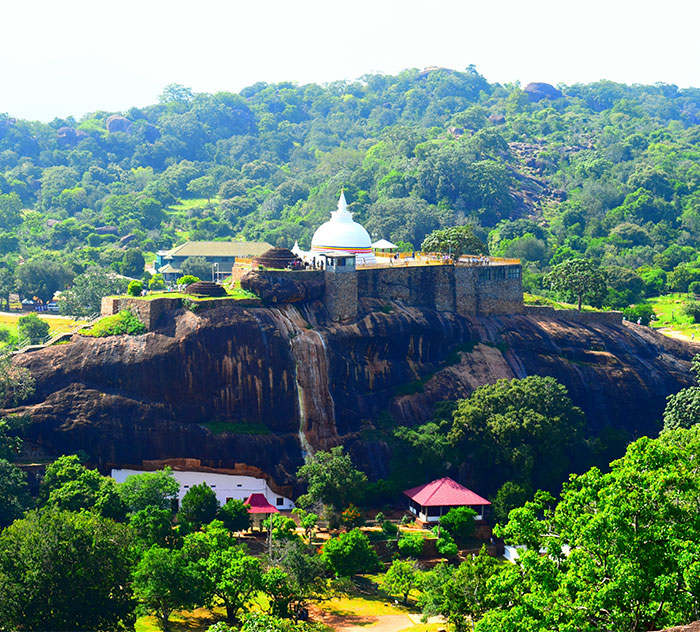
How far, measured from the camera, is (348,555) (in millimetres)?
48594

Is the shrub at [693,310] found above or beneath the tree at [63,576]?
above

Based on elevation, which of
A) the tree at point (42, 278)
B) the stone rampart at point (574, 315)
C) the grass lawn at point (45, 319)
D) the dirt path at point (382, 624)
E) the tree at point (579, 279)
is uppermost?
the tree at point (579, 279)

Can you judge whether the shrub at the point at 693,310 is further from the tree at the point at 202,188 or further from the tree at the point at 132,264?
the tree at the point at 202,188

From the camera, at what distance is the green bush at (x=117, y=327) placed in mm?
57375

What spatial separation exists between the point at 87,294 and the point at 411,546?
36769 mm

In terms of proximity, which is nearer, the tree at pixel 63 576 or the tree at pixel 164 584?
the tree at pixel 63 576

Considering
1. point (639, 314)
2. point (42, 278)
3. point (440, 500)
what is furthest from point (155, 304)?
point (639, 314)

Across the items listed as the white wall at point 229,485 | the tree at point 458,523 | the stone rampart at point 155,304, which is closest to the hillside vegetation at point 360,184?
the stone rampart at point 155,304

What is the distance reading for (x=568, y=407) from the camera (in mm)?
62344

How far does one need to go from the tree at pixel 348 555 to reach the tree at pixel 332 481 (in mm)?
4430

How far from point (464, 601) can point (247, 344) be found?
72.7ft

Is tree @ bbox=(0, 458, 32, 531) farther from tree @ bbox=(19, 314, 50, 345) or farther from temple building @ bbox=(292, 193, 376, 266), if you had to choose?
temple building @ bbox=(292, 193, 376, 266)

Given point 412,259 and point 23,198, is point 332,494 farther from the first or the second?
point 23,198

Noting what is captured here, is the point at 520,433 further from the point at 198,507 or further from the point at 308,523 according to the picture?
the point at 198,507
